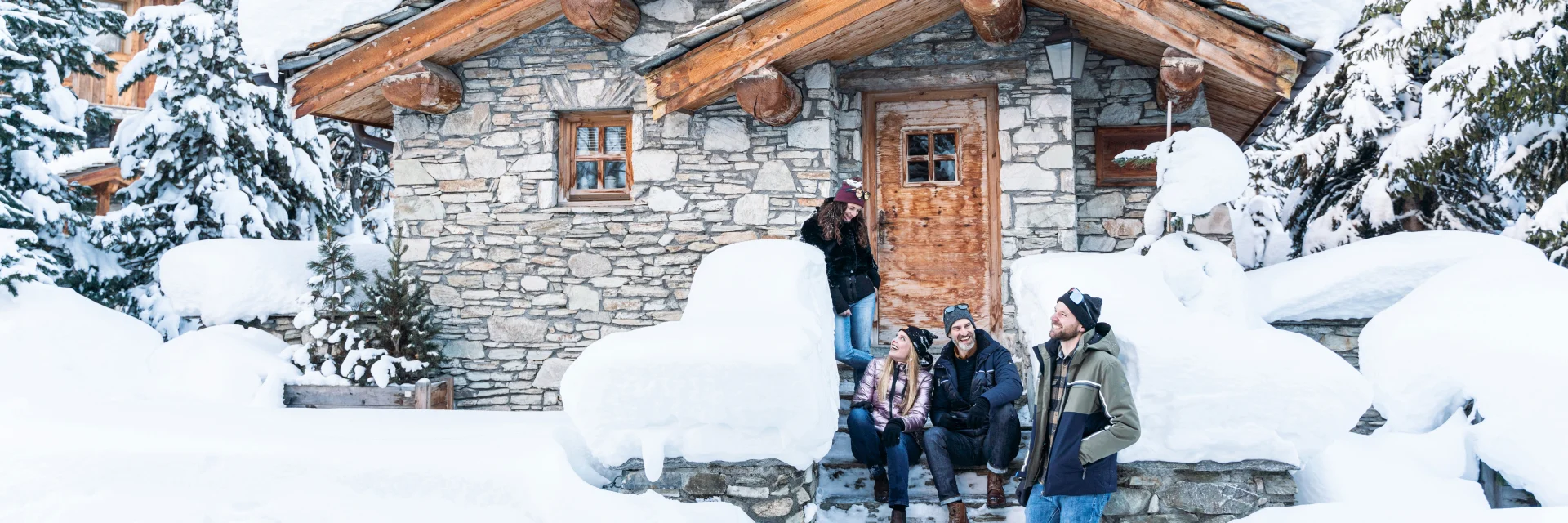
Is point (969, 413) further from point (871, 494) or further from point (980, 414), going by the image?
point (871, 494)

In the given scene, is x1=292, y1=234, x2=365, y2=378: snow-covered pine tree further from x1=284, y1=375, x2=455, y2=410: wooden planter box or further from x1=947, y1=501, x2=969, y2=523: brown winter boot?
x1=947, y1=501, x2=969, y2=523: brown winter boot

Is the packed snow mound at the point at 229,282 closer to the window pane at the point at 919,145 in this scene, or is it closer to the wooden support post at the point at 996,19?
the window pane at the point at 919,145

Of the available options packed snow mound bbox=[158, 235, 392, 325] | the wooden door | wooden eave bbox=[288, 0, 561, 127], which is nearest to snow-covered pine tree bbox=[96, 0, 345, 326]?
packed snow mound bbox=[158, 235, 392, 325]

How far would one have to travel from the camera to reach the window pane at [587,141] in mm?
7605

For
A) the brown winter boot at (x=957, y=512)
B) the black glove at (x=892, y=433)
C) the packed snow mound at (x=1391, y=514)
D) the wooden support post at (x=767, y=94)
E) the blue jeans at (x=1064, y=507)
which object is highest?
the wooden support post at (x=767, y=94)

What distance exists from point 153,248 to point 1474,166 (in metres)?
12.4

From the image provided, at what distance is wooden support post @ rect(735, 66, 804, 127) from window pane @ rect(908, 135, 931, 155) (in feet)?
3.82

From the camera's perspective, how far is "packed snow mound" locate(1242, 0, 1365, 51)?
5824 millimetres

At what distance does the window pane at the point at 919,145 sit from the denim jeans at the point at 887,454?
10.5 feet

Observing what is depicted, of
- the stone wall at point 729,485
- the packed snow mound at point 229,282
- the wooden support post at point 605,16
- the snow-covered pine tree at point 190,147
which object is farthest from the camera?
the snow-covered pine tree at point 190,147

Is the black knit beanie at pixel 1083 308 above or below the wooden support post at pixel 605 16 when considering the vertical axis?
below

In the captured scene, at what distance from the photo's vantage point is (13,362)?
5.97 meters

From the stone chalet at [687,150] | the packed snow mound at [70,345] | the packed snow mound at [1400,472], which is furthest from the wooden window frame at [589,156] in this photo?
the packed snow mound at [1400,472]

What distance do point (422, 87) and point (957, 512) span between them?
5.06 metres
